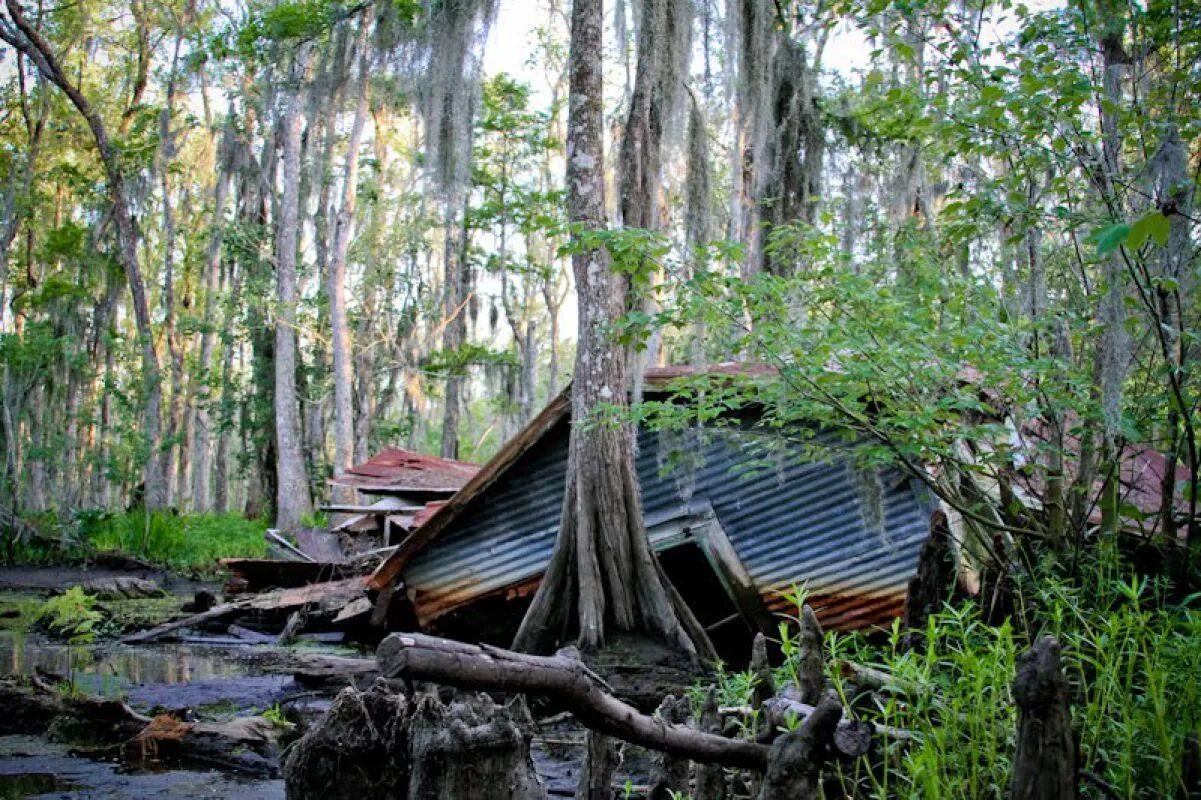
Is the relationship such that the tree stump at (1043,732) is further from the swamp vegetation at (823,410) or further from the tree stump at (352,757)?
the tree stump at (352,757)

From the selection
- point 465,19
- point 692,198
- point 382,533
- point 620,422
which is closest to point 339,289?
point 382,533

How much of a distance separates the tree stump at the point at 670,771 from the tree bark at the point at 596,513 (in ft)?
16.6

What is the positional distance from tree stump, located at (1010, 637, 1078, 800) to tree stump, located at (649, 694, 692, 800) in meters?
1.45

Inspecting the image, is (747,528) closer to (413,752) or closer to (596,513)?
(596,513)

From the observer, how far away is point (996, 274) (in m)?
7.16

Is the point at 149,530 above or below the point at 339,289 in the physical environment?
below

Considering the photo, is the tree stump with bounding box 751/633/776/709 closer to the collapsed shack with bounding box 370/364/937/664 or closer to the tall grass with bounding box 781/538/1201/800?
the tall grass with bounding box 781/538/1201/800

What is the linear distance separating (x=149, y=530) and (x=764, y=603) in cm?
1586

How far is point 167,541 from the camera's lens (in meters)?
21.7

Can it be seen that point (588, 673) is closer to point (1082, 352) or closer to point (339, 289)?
point (1082, 352)

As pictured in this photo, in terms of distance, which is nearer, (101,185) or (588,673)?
(588,673)

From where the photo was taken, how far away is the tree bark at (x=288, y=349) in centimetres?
2402

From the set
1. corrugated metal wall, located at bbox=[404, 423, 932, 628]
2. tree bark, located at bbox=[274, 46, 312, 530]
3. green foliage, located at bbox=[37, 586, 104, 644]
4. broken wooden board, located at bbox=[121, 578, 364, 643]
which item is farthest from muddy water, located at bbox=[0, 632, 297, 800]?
tree bark, located at bbox=[274, 46, 312, 530]

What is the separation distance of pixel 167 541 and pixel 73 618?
9383 millimetres
